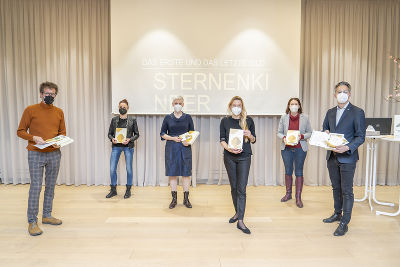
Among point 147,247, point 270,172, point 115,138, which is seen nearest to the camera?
point 147,247

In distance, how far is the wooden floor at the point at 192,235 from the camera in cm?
269

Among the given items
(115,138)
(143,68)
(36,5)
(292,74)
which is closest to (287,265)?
(115,138)

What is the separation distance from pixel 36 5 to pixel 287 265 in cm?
582

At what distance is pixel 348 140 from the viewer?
3189mm

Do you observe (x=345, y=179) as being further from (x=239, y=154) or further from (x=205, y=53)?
(x=205, y=53)

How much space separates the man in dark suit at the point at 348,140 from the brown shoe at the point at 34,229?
10.8 ft

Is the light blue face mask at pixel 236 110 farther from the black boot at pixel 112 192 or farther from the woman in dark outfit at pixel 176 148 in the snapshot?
the black boot at pixel 112 192

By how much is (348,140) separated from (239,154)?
1.21 meters

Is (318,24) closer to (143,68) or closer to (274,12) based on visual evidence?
(274,12)

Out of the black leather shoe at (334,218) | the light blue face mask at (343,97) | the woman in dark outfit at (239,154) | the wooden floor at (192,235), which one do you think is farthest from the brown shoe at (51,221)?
the light blue face mask at (343,97)

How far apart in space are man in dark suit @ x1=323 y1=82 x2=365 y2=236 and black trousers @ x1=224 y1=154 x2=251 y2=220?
98cm

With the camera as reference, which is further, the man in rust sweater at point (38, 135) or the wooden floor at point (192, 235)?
the man in rust sweater at point (38, 135)

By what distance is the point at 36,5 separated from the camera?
5.26m

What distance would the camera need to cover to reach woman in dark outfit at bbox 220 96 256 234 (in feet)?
10.6
